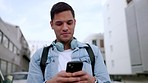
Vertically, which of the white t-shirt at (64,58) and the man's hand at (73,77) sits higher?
the white t-shirt at (64,58)

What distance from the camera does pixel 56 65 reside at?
1.38 metres

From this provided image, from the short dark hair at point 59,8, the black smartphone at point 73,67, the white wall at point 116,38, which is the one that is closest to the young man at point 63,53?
the short dark hair at point 59,8

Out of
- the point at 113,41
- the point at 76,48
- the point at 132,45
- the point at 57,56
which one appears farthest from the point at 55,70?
the point at 113,41

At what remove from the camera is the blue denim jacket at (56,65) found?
1.37 meters

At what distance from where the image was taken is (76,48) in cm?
144

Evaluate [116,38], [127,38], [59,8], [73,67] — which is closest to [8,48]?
[116,38]

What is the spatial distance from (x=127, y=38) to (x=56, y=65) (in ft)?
76.0

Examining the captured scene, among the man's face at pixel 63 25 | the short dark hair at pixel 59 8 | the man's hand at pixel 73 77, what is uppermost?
the short dark hair at pixel 59 8

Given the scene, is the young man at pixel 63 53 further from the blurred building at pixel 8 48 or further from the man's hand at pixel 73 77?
the blurred building at pixel 8 48

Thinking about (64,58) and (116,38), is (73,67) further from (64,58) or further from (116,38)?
(116,38)

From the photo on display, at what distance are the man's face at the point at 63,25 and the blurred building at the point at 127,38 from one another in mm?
13256

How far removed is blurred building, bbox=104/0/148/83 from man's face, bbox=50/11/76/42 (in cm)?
1326

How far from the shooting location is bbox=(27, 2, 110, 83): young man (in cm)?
138

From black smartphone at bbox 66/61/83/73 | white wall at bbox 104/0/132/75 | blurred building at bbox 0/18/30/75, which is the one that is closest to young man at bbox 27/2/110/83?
black smartphone at bbox 66/61/83/73
